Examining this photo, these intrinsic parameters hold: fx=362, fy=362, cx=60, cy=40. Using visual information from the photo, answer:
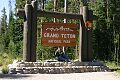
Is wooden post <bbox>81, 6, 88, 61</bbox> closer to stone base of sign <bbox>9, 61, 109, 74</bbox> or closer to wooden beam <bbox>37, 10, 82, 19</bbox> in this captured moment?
wooden beam <bbox>37, 10, 82, 19</bbox>

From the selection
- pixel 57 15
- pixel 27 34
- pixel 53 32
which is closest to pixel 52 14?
pixel 57 15

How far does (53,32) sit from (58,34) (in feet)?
1.19

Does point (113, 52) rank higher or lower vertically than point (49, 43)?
lower

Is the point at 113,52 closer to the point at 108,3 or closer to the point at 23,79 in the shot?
the point at 108,3

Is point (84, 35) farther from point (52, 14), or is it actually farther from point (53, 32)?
point (52, 14)

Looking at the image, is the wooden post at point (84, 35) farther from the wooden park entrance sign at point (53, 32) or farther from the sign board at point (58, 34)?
the sign board at point (58, 34)

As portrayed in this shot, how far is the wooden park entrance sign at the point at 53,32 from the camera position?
21406 millimetres

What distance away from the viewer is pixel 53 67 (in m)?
20.9

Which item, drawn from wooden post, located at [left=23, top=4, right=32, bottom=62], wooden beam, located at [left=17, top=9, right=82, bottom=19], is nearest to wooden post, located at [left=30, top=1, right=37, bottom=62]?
wooden post, located at [left=23, top=4, right=32, bottom=62]

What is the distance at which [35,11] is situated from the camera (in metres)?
21.7

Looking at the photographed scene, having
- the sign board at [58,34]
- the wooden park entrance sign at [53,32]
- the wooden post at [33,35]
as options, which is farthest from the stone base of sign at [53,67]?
the sign board at [58,34]

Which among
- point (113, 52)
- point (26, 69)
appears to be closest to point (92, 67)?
point (26, 69)

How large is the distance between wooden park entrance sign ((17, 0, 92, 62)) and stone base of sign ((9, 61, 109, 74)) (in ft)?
2.27

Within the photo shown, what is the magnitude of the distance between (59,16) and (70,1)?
25.3 metres
